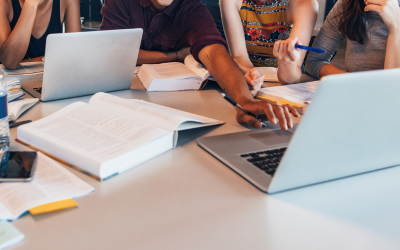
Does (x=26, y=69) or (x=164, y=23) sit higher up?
(x=164, y=23)

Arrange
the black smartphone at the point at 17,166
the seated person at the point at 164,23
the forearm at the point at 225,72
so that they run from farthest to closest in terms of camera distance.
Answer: the seated person at the point at 164,23, the forearm at the point at 225,72, the black smartphone at the point at 17,166

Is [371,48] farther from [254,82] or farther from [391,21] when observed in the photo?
[254,82]

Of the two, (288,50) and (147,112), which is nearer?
(147,112)

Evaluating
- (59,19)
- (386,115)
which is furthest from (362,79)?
(59,19)

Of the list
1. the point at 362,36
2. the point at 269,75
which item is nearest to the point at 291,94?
the point at 269,75

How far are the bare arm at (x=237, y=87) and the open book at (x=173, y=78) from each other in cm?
4

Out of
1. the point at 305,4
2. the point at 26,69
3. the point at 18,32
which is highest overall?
the point at 305,4

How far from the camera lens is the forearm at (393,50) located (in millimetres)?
1317

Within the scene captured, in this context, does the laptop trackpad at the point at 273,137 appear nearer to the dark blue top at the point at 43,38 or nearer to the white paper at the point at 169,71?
the white paper at the point at 169,71

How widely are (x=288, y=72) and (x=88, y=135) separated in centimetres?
85

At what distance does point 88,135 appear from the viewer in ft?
2.50

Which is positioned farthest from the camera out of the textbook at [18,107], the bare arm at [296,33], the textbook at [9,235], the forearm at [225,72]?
the bare arm at [296,33]

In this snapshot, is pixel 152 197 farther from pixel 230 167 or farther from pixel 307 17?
pixel 307 17

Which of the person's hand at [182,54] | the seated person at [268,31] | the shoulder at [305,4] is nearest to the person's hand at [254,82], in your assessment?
the seated person at [268,31]
